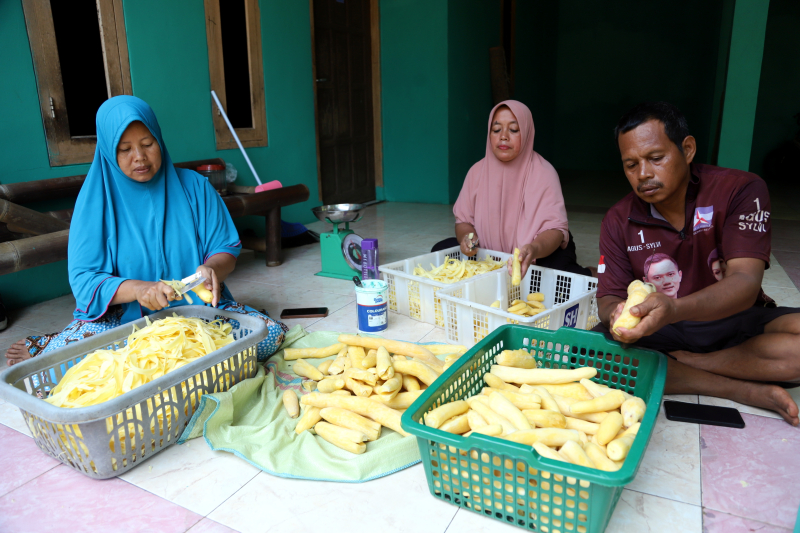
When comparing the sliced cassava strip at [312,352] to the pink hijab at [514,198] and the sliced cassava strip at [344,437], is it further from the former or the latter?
the pink hijab at [514,198]

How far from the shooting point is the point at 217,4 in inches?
184

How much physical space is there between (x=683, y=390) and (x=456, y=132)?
5.86 meters

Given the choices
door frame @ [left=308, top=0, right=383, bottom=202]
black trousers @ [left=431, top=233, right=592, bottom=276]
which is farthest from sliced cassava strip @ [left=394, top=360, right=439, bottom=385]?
door frame @ [left=308, top=0, right=383, bottom=202]

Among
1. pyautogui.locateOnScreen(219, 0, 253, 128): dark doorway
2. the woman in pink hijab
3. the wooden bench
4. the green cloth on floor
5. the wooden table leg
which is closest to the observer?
the green cloth on floor

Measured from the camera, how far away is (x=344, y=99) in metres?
6.80

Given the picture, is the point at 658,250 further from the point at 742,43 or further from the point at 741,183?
the point at 742,43

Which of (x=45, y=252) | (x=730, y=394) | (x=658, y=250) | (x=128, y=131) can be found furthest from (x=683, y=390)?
(x=45, y=252)

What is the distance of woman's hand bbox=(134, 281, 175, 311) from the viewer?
1994mm

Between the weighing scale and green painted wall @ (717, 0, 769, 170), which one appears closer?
the weighing scale

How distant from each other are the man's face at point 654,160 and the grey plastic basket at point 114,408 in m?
1.47

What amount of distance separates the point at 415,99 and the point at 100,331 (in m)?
5.80

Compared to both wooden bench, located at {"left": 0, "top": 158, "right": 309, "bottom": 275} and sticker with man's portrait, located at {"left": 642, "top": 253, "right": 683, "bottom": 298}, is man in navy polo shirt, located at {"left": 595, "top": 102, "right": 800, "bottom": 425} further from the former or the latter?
wooden bench, located at {"left": 0, "top": 158, "right": 309, "bottom": 275}

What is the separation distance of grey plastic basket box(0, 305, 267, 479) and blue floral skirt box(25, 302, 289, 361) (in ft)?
0.85

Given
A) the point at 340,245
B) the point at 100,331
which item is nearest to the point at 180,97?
the point at 340,245
